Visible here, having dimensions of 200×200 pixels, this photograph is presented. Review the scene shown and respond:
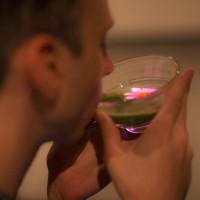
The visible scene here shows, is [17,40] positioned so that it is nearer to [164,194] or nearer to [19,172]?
[19,172]

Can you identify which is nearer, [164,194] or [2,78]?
[2,78]

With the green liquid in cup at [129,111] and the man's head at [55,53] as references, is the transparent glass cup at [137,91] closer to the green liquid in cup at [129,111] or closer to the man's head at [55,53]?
the green liquid in cup at [129,111]

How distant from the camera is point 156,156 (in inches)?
21.3

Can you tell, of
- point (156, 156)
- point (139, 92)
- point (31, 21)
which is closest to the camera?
point (31, 21)

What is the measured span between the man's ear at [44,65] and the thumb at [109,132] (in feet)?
0.49

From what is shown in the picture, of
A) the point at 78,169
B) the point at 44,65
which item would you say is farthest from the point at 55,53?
the point at 78,169

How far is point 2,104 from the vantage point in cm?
43

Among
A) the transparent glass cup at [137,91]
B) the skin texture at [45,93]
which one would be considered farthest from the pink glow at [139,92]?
the skin texture at [45,93]

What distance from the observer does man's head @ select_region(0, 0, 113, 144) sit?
0.40m

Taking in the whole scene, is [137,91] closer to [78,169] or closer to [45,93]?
[78,169]

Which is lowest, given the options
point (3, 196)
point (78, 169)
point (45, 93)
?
point (78, 169)

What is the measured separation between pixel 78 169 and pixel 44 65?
282 mm

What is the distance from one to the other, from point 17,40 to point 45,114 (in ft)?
0.27

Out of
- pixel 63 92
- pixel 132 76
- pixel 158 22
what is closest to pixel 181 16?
pixel 158 22
